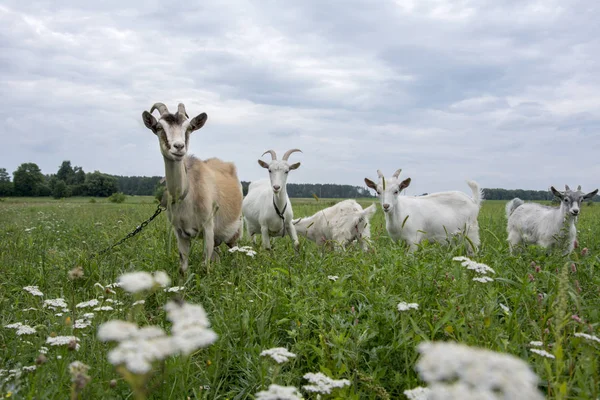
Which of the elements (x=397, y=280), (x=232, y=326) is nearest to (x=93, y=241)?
(x=232, y=326)

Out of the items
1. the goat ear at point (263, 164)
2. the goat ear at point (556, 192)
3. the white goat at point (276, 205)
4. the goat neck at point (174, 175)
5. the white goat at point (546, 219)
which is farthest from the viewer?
the goat ear at point (263, 164)

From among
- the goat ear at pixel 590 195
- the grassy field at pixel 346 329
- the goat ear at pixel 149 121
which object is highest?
the goat ear at pixel 149 121

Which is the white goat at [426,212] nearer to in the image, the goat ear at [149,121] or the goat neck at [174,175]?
the goat neck at [174,175]

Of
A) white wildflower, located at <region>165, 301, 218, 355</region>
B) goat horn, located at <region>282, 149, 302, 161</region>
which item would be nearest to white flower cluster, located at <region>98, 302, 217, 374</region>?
white wildflower, located at <region>165, 301, 218, 355</region>

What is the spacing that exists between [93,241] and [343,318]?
6550 mm

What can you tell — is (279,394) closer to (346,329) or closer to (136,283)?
(136,283)

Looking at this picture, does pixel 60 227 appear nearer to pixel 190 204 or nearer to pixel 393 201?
pixel 190 204

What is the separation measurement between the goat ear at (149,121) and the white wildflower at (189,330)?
4670mm

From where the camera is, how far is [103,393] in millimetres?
2324

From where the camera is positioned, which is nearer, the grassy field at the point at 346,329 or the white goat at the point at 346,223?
the grassy field at the point at 346,329

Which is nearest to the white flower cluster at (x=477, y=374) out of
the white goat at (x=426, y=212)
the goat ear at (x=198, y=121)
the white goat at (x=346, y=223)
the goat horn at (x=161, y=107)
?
the goat ear at (x=198, y=121)

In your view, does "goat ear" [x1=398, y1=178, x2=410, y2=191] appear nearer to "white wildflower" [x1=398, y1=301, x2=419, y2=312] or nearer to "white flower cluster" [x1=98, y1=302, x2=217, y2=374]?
"white wildflower" [x1=398, y1=301, x2=419, y2=312]

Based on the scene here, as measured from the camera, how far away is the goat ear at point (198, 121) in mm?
5643

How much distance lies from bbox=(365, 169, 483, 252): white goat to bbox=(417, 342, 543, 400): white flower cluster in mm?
6903
